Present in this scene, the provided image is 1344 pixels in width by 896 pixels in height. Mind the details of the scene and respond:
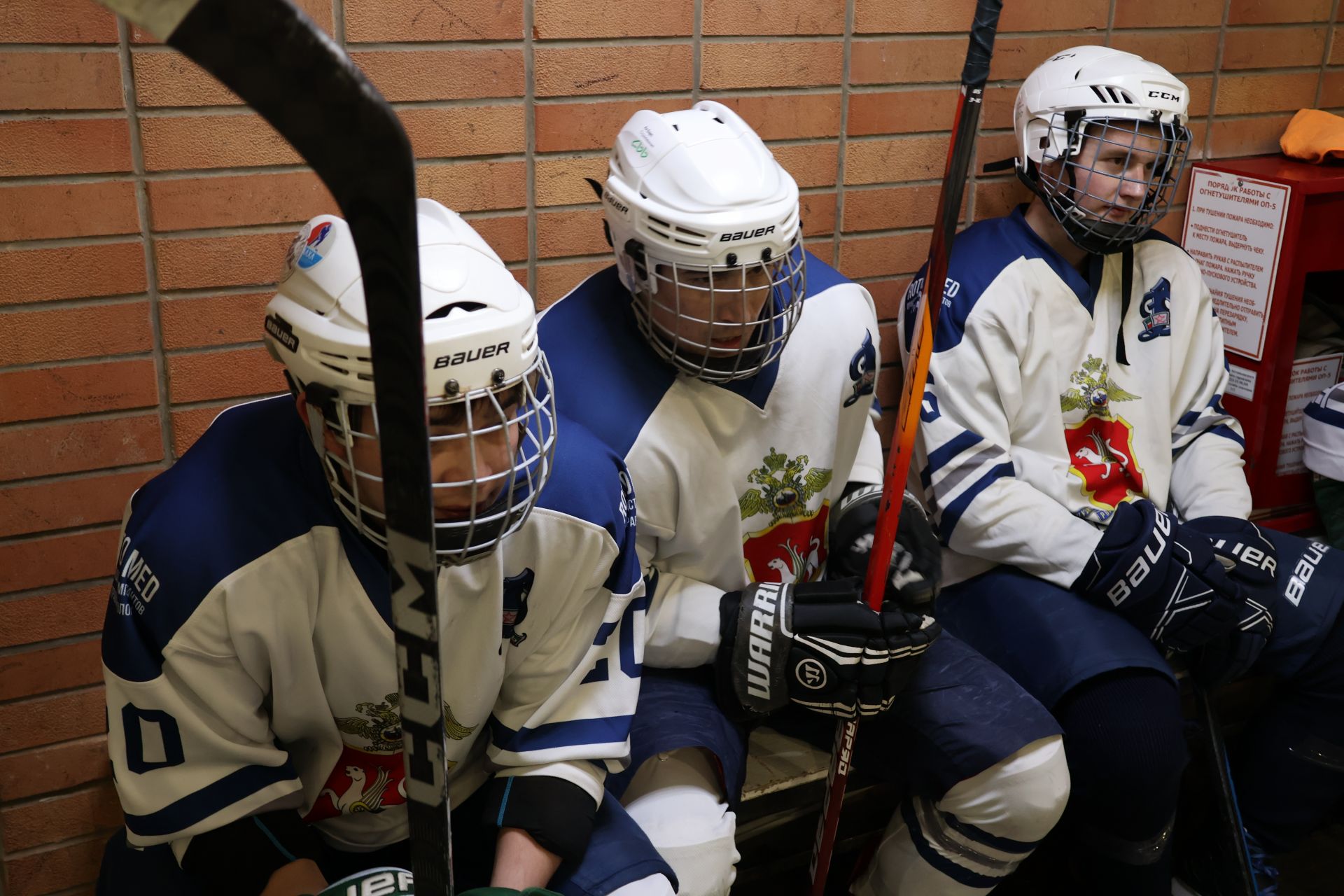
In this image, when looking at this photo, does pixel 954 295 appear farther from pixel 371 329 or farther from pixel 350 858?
pixel 371 329

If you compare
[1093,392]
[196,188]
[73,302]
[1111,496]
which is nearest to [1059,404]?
[1093,392]

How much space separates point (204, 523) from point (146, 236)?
625 mm

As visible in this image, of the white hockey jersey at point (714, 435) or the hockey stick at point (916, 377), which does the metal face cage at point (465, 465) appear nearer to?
the white hockey jersey at point (714, 435)

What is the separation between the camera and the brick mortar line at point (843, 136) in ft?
6.92

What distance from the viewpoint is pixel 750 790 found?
190 centimetres

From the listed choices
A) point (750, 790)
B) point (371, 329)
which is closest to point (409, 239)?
point (371, 329)

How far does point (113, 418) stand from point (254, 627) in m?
0.64

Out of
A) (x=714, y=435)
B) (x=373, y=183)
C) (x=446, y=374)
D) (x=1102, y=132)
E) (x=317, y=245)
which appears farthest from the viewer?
(x=1102, y=132)

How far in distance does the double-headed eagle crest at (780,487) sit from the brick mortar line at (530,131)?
52 centimetres

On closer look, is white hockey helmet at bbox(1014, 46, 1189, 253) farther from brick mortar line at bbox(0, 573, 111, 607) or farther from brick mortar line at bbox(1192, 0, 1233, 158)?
brick mortar line at bbox(0, 573, 111, 607)

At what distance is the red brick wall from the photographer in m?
1.60

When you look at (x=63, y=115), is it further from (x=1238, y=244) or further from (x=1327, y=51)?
(x=1327, y=51)

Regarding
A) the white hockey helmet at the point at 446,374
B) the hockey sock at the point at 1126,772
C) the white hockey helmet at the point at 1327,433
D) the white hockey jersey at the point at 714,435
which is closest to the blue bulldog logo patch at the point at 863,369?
the white hockey jersey at the point at 714,435

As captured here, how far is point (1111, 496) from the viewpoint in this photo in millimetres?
2213
